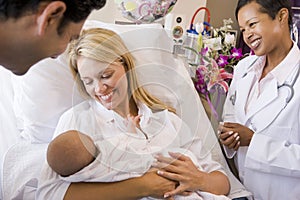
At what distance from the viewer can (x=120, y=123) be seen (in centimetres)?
125

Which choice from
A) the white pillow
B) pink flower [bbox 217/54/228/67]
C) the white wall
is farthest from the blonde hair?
pink flower [bbox 217/54/228/67]

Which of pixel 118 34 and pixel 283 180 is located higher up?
pixel 118 34

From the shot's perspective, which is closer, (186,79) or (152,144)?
(152,144)

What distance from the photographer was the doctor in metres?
1.42

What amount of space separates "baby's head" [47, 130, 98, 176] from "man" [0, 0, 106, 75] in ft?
1.11

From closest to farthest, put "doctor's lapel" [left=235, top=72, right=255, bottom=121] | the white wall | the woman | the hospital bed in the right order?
the woman → the hospital bed → "doctor's lapel" [left=235, top=72, right=255, bottom=121] → the white wall

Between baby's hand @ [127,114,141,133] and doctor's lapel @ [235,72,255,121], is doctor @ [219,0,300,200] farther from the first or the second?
baby's hand @ [127,114,141,133]

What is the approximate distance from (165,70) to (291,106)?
1.67ft

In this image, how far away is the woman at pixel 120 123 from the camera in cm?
114

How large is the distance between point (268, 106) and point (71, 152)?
2.80ft

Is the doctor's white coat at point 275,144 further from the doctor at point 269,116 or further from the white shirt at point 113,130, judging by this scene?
the white shirt at point 113,130

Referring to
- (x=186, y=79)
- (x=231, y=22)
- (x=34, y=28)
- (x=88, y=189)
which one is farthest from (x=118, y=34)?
(x=231, y=22)

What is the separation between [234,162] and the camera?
5.50 feet

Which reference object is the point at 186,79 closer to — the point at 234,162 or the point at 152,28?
the point at 152,28
